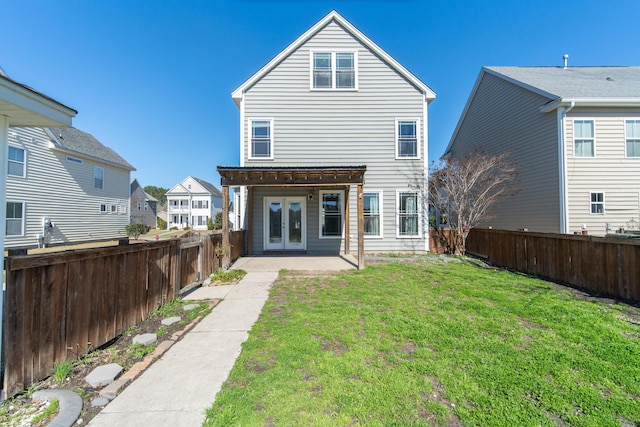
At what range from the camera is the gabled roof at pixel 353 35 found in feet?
36.7

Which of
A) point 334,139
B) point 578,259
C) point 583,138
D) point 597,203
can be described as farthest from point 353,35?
point 597,203

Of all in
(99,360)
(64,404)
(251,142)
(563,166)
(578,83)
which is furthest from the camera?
(578,83)

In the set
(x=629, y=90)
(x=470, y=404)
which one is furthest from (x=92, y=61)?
(x=629, y=90)

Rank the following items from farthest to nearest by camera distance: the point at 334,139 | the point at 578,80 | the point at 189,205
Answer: the point at 189,205 → the point at 578,80 → the point at 334,139

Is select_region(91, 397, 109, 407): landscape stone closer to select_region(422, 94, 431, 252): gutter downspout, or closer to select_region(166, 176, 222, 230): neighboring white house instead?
select_region(422, 94, 431, 252): gutter downspout

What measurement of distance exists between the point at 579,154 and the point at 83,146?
26565 millimetres

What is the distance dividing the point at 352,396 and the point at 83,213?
21692 millimetres

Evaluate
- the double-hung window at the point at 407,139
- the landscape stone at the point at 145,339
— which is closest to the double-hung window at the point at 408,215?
the double-hung window at the point at 407,139

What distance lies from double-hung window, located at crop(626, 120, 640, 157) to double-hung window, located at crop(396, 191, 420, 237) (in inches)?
309

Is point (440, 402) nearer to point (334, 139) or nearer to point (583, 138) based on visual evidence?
point (334, 139)

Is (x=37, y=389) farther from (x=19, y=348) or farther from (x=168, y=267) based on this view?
(x=168, y=267)

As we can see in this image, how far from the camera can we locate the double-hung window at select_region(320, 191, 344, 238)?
11.3 metres

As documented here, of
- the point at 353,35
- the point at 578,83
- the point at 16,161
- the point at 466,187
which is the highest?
the point at 353,35

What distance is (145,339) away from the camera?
11.8ft
